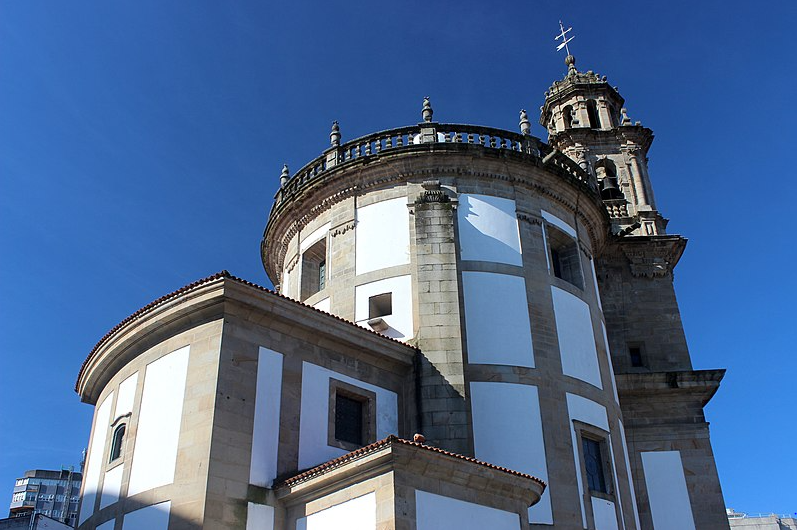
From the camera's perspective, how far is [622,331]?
2362 centimetres

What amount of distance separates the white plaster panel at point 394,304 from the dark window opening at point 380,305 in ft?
0.30

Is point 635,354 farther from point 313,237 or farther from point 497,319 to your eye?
point 313,237

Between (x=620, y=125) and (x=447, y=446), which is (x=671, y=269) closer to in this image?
(x=620, y=125)

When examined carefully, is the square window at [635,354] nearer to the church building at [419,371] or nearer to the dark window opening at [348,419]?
the church building at [419,371]

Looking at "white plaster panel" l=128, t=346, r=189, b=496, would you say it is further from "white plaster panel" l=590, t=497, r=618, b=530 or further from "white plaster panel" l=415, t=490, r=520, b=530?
"white plaster panel" l=590, t=497, r=618, b=530

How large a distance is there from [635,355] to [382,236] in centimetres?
953

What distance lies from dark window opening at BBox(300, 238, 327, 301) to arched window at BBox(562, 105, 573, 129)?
14.3m

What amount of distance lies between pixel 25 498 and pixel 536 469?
6466cm

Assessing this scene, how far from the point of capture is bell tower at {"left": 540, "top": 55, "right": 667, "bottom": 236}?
26625mm

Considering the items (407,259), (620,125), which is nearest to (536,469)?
(407,259)

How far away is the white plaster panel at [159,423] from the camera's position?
535 inches

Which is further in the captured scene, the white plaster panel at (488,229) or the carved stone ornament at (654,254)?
the carved stone ornament at (654,254)

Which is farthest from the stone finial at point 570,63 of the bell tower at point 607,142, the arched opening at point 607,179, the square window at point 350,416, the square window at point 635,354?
the square window at point 350,416

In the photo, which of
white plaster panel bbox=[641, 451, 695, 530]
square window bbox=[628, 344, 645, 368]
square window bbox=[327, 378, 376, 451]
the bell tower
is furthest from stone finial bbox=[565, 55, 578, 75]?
square window bbox=[327, 378, 376, 451]
